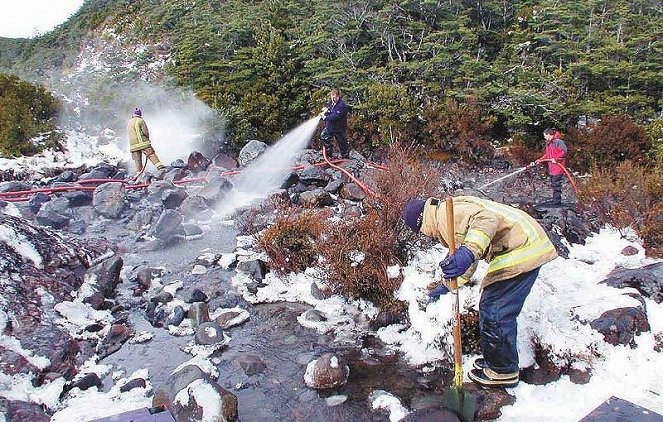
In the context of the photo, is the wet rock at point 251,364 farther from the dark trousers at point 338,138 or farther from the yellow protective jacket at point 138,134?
the yellow protective jacket at point 138,134

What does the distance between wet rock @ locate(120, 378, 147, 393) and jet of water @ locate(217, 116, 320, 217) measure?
18.5 feet

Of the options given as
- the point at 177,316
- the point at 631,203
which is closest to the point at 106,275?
the point at 177,316

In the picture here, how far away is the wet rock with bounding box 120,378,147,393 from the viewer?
4758mm

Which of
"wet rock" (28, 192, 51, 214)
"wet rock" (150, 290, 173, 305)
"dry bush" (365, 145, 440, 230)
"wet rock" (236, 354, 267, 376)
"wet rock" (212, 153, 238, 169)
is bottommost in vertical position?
A: "wet rock" (236, 354, 267, 376)

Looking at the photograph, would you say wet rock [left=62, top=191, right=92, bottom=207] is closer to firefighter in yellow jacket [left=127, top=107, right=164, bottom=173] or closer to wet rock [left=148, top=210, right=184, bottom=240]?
firefighter in yellow jacket [left=127, top=107, right=164, bottom=173]

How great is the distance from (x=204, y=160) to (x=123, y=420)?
1076 cm

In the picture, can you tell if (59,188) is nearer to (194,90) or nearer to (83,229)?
(83,229)

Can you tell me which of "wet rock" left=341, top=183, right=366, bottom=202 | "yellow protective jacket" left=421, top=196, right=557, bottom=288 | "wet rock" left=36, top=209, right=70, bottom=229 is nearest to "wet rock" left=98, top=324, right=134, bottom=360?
"yellow protective jacket" left=421, top=196, right=557, bottom=288

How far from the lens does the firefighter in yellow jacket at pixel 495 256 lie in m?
3.82

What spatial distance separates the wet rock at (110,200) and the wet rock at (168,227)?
1.76 metres

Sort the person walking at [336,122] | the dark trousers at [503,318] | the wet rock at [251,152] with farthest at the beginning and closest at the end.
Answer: the wet rock at [251,152] → the person walking at [336,122] → the dark trousers at [503,318]

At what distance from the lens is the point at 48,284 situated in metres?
6.18

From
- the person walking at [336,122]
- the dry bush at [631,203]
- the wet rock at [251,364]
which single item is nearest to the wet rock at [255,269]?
the wet rock at [251,364]

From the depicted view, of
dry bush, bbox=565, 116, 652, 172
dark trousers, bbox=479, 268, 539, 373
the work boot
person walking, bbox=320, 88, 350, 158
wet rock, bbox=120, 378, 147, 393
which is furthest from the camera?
person walking, bbox=320, 88, 350, 158
